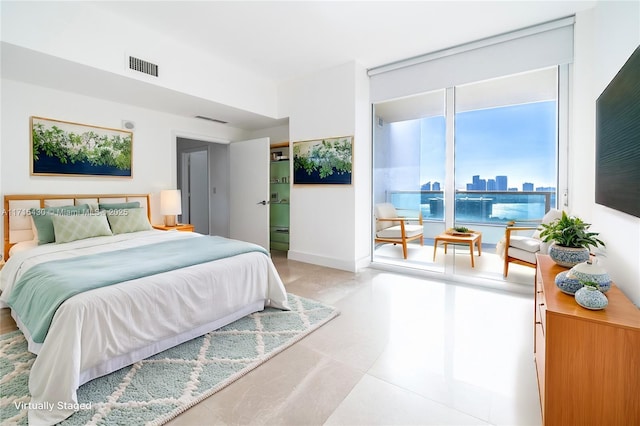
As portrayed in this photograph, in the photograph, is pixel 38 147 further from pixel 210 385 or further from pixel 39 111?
pixel 210 385

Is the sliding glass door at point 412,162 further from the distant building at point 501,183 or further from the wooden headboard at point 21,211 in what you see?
the wooden headboard at point 21,211

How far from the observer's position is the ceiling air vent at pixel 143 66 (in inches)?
125

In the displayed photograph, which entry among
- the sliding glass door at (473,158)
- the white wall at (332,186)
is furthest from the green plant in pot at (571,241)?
the white wall at (332,186)

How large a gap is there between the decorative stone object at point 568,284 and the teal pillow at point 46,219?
423 cm

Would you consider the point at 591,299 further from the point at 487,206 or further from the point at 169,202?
the point at 169,202

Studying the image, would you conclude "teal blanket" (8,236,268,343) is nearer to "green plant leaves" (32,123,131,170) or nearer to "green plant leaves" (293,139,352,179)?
"green plant leaves" (32,123,131,170)

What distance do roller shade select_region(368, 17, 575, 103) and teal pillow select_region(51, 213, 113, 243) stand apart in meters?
3.82

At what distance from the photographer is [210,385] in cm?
176

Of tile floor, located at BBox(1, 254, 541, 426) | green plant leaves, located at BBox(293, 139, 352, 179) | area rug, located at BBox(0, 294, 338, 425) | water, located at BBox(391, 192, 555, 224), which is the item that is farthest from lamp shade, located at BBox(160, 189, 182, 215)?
water, located at BBox(391, 192, 555, 224)

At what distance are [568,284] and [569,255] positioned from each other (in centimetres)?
44

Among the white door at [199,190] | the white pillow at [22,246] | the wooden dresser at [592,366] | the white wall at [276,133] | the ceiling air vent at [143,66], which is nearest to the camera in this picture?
the wooden dresser at [592,366]

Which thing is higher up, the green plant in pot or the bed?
the green plant in pot

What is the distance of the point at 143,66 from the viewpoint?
3.27 metres

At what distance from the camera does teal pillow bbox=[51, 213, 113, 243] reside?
3.02m
